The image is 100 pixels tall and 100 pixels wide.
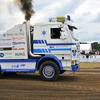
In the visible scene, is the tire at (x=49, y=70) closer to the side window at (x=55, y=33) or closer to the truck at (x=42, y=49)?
the truck at (x=42, y=49)

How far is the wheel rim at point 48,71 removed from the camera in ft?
25.0

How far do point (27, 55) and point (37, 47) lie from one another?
2.31ft

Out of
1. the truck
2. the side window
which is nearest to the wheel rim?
the truck

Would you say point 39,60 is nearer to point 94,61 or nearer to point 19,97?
point 19,97

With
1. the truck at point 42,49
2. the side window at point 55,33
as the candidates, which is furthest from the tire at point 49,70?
→ the side window at point 55,33

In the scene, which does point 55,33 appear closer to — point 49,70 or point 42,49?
point 42,49

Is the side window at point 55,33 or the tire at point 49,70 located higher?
the side window at point 55,33

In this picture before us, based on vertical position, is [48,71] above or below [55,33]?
below

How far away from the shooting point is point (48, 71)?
7656mm

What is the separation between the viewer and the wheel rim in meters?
7.61

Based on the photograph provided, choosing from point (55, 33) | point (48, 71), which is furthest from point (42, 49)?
point (48, 71)

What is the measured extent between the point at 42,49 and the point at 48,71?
119cm

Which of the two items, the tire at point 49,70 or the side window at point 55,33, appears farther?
the side window at point 55,33

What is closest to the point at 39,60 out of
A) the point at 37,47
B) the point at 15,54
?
the point at 37,47
